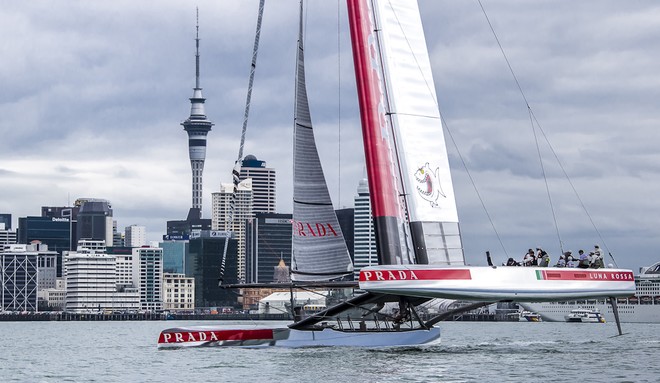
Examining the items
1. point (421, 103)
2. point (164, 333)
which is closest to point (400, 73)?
point (421, 103)

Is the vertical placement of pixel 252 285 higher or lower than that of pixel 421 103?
lower

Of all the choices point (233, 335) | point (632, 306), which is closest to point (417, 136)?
point (233, 335)

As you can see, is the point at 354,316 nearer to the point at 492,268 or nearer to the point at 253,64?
the point at 492,268

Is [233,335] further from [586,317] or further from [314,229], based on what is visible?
[586,317]

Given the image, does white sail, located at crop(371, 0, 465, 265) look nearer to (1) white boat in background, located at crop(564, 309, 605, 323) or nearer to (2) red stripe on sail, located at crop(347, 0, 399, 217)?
(2) red stripe on sail, located at crop(347, 0, 399, 217)

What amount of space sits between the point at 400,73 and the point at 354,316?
29.5 ft

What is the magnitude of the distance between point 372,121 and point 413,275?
522 cm

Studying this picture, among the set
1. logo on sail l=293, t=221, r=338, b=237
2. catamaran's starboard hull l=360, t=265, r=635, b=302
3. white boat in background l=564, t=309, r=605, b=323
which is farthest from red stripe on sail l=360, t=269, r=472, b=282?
white boat in background l=564, t=309, r=605, b=323

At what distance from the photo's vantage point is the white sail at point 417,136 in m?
38.0

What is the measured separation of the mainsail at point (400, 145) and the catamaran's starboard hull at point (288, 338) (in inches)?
112

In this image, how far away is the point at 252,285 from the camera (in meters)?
40.5

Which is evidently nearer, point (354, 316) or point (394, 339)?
point (394, 339)

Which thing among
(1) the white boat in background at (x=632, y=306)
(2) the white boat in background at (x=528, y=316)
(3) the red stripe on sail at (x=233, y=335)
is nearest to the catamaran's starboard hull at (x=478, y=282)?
(3) the red stripe on sail at (x=233, y=335)

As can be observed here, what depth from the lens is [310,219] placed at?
4269cm
